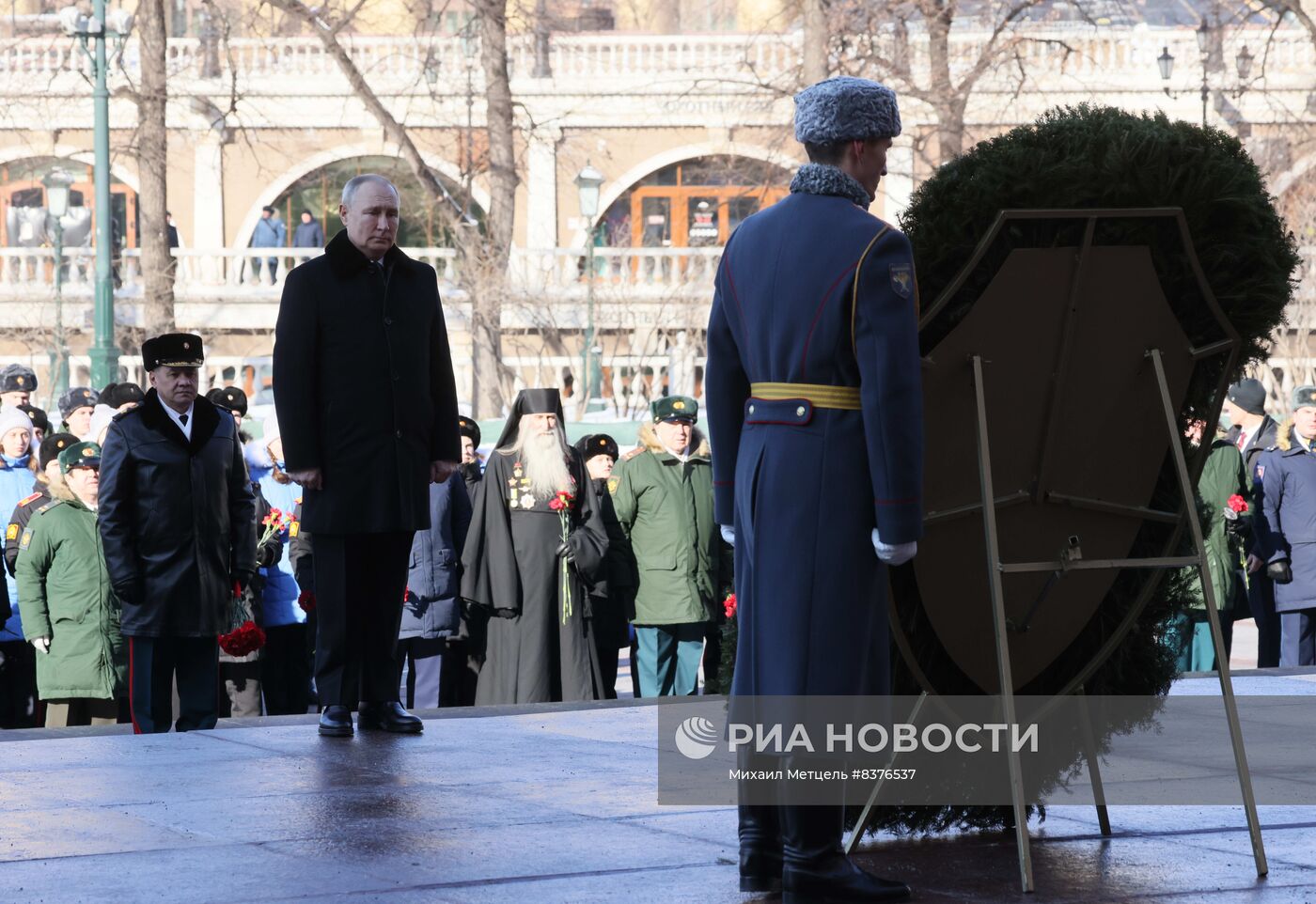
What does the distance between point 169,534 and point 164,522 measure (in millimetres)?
48

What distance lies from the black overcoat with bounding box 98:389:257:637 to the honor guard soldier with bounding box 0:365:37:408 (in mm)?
6601

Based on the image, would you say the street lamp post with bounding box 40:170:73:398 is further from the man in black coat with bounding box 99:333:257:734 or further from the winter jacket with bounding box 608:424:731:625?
the man in black coat with bounding box 99:333:257:734

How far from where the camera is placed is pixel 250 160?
4484 centimetres

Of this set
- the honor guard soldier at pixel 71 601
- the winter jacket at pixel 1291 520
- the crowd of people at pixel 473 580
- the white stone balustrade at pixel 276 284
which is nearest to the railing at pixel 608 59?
the white stone balustrade at pixel 276 284

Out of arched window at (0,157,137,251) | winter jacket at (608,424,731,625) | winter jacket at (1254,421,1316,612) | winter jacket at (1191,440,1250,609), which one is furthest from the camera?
arched window at (0,157,137,251)

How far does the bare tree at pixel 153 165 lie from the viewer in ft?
86.7

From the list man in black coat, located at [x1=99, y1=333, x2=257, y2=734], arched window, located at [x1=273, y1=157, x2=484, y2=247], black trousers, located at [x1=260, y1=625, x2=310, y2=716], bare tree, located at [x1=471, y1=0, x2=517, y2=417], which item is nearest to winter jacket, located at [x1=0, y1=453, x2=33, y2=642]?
black trousers, located at [x1=260, y1=625, x2=310, y2=716]

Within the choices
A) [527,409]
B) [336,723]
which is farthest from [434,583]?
[336,723]

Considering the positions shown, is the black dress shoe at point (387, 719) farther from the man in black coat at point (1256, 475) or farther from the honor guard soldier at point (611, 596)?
the man in black coat at point (1256, 475)

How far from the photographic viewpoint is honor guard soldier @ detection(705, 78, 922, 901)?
4.96 metres

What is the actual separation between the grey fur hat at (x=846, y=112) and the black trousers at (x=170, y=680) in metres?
4.38

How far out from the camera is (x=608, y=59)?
145ft

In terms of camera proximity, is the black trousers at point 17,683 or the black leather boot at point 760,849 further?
the black trousers at point 17,683

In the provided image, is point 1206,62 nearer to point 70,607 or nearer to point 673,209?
point 673,209
